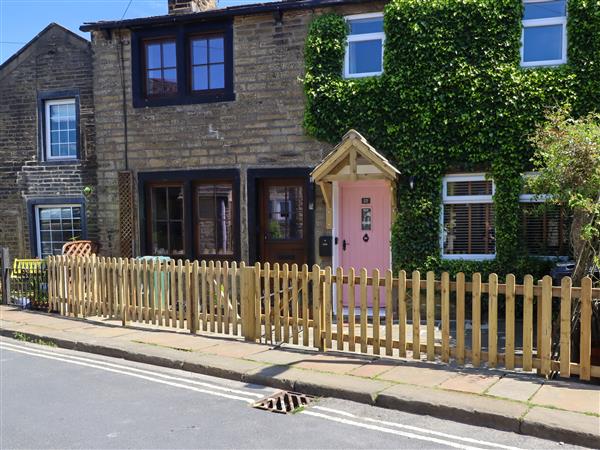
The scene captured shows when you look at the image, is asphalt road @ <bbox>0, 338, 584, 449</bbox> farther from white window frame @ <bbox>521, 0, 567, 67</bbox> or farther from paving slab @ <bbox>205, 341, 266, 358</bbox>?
white window frame @ <bbox>521, 0, 567, 67</bbox>

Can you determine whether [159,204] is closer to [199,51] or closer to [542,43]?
[199,51]

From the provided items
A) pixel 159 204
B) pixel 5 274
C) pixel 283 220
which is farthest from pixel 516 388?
pixel 5 274

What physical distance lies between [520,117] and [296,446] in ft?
22.4

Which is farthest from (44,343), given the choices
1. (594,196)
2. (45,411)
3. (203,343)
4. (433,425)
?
(594,196)

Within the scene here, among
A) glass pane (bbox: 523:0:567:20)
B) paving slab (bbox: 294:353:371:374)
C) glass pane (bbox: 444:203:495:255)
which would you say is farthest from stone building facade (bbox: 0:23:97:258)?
glass pane (bbox: 523:0:567:20)

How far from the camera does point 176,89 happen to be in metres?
11.3

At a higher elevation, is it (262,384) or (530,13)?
(530,13)

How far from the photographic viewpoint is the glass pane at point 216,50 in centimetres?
1100

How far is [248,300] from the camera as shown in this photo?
7.50 meters

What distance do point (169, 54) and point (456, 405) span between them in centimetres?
937

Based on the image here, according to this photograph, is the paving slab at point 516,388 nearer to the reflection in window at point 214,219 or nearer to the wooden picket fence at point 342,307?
the wooden picket fence at point 342,307

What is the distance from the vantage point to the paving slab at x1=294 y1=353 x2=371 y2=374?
6141 mm

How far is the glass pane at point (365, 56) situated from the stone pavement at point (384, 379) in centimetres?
550

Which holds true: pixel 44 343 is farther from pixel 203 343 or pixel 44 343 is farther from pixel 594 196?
pixel 594 196
